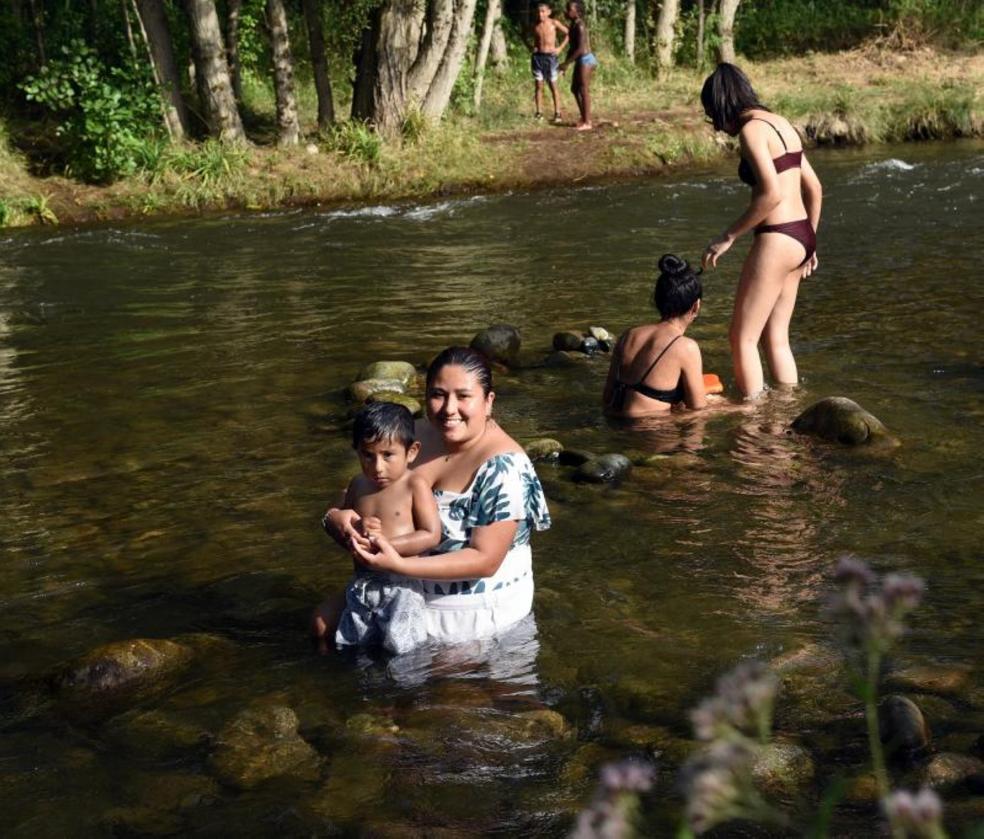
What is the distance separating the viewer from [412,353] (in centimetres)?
1025

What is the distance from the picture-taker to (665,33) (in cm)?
2788

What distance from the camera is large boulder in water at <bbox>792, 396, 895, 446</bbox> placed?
24.3ft

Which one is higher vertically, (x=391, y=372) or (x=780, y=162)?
(x=780, y=162)

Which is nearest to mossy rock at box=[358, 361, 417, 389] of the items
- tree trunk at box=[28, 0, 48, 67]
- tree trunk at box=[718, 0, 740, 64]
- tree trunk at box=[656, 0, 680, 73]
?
tree trunk at box=[28, 0, 48, 67]

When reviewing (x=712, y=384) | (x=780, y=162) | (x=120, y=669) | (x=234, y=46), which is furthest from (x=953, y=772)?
(x=234, y=46)

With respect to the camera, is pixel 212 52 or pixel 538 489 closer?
pixel 538 489

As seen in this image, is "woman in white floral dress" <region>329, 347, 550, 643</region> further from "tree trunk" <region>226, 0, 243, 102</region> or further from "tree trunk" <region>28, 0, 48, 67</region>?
"tree trunk" <region>28, 0, 48, 67</region>

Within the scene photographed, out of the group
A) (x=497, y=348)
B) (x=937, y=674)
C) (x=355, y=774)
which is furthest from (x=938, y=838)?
(x=497, y=348)

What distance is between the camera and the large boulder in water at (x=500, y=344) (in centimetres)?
970

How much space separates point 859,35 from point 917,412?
930 inches

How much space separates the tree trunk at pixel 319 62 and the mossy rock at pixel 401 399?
13.0 meters

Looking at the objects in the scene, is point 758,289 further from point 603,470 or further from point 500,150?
point 500,150

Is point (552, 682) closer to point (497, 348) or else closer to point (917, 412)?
point (917, 412)

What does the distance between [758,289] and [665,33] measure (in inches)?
834
